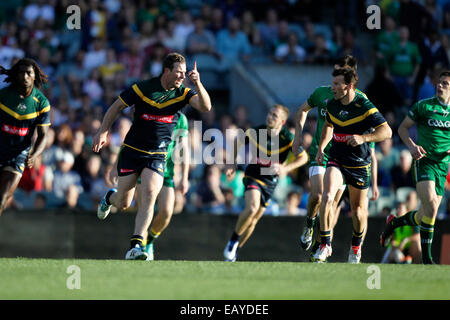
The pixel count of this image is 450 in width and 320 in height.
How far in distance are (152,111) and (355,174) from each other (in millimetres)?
2728

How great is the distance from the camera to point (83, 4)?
787 inches

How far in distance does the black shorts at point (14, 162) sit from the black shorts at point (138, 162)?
1.27 m

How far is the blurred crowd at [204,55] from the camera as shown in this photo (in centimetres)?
1582

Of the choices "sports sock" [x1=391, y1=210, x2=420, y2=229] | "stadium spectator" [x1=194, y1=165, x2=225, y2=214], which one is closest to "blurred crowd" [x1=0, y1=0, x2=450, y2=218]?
"stadium spectator" [x1=194, y1=165, x2=225, y2=214]

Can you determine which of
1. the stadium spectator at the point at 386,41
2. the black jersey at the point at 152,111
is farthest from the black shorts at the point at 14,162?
the stadium spectator at the point at 386,41

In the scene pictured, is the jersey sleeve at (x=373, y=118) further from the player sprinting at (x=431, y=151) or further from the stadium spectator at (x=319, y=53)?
the stadium spectator at (x=319, y=53)

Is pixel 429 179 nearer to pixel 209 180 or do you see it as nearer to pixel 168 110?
pixel 168 110

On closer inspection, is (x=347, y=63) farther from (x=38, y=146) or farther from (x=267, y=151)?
(x=38, y=146)

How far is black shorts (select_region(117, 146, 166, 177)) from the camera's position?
34.0ft

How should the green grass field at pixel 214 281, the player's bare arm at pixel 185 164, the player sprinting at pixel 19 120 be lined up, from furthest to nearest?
1. the player's bare arm at pixel 185 164
2. the player sprinting at pixel 19 120
3. the green grass field at pixel 214 281

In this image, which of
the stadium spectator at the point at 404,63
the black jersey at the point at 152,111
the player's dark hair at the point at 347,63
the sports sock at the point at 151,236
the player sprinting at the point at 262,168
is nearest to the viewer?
the black jersey at the point at 152,111

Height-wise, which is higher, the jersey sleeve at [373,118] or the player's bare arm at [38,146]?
the jersey sleeve at [373,118]

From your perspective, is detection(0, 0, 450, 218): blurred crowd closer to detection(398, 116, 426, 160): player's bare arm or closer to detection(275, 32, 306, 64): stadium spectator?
detection(275, 32, 306, 64): stadium spectator

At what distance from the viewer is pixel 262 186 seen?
1284cm
